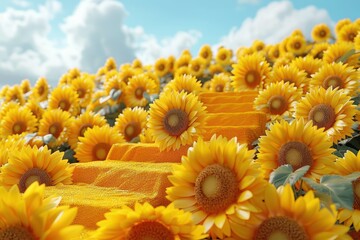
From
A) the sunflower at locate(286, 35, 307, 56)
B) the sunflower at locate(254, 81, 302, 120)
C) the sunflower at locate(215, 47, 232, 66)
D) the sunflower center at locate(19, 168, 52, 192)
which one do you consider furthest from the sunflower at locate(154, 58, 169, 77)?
the sunflower center at locate(19, 168, 52, 192)

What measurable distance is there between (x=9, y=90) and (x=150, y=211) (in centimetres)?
647

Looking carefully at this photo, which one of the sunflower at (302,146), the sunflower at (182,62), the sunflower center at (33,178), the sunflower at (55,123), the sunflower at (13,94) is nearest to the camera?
the sunflower at (302,146)

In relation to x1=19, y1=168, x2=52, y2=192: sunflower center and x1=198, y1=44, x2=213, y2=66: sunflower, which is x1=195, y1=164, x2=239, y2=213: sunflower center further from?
x1=198, y1=44, x2=213, y2=66: sunflower

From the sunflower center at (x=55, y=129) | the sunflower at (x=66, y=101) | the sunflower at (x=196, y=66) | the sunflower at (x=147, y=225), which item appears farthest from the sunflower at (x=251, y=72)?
the sunflower at (x=196, y=66)

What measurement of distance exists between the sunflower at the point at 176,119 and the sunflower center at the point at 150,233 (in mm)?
1488

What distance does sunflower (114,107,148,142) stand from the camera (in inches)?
174

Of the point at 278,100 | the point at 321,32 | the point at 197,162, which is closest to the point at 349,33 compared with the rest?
the point at 321,32

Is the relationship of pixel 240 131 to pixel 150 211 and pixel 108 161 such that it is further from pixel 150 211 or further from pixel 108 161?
pixel 150 211

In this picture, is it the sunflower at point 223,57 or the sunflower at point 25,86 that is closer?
the sunflower at point 25,86

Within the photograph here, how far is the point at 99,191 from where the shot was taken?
3.12 meters

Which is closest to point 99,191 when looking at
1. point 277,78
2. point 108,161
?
point 108,161

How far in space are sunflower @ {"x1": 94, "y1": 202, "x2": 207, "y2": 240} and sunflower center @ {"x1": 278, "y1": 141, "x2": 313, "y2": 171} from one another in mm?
886

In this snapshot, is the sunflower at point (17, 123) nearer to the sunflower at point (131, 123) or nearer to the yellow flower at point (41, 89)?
the sunflower at point (131, 123)

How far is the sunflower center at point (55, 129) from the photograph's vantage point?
15.8 ft
